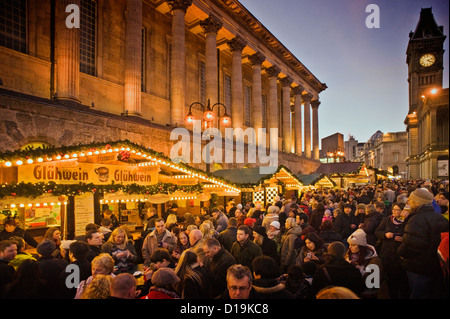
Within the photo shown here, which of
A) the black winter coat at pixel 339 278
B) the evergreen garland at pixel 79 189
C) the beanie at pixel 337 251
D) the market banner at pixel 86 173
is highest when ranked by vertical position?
the market banner at pixel 86 173

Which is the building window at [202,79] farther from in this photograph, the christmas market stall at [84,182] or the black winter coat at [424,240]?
the black winter coat at [424,240]

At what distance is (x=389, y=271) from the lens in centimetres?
486

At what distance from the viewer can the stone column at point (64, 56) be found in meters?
14.2

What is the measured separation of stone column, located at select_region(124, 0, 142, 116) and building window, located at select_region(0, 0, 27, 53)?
17.3 feet

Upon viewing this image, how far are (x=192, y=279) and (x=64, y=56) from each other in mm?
14876

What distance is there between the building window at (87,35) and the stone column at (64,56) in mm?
2259

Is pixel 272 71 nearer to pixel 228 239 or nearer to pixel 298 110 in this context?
pixel 298 110

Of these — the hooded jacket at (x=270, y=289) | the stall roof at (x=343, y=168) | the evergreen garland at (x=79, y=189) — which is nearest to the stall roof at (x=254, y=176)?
the evergreen garland at (x=79, y=189)

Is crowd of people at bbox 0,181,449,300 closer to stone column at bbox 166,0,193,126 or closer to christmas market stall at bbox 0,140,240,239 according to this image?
christmas market stall at bbox 0,140,240,239

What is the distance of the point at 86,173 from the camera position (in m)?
8.48

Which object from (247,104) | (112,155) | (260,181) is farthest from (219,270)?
(247,104)

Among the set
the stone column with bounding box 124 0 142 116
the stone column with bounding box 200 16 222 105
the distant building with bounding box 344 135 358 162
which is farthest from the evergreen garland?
the distant building with bounding box 344 135 358 162
